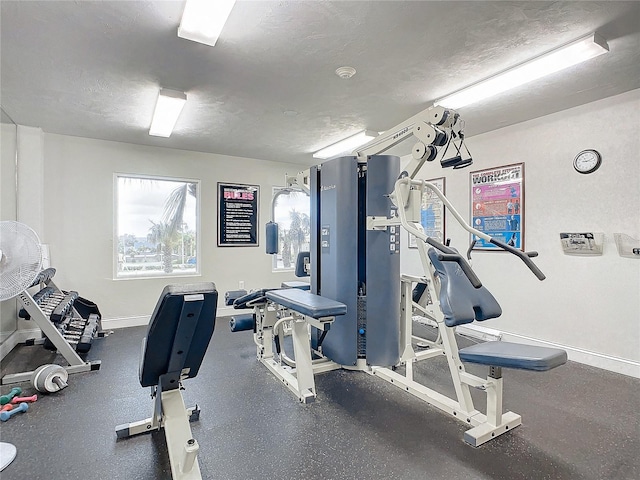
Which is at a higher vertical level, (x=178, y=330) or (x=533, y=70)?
(x=533, y=70)

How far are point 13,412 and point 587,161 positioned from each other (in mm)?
5056

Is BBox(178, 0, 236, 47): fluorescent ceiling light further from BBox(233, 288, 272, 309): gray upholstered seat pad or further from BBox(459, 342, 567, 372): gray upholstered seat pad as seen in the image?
BBox(459, 342, 567, 372): gray upholstered seat pad

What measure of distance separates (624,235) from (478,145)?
1.82 metres

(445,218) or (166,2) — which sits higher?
(166,2)

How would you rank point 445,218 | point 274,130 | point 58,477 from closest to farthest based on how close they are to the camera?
point 58,477 < point 274,130 < point 445,218

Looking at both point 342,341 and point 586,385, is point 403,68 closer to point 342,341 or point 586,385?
point 342,341

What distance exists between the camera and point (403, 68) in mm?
2588

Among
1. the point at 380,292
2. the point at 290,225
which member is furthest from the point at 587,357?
the point at 290,225

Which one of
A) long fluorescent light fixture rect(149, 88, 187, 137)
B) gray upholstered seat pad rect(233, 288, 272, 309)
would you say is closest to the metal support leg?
gray upholstered seat pad rect(233, 288, 272, 309)

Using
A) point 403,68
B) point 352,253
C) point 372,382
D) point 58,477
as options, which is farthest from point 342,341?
point 403,68

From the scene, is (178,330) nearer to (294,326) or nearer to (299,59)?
(294,326)

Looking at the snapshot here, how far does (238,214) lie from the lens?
5.43 meters

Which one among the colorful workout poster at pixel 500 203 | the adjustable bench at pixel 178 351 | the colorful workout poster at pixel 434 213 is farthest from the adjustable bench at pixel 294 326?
the colorful workout poster at pixel 434 213

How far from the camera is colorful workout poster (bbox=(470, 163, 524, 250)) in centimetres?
382
